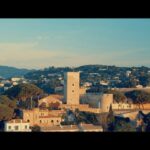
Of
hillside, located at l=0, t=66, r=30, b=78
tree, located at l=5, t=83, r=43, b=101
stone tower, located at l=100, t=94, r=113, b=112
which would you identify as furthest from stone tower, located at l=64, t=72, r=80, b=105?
hillside, located at l=0, t=66, r=30, b=78

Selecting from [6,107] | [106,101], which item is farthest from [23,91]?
[106,101]

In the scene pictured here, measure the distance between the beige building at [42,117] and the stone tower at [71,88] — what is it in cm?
98

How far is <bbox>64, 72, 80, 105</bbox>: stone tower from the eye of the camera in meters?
16.9

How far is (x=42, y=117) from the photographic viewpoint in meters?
14.4

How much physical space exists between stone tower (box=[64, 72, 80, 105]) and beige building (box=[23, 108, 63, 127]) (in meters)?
0.98

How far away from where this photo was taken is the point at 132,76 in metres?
19.9

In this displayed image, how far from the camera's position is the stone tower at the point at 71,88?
55.4ft

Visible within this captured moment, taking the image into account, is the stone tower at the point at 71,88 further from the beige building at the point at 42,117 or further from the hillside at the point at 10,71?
the hillside at the point at 10,71

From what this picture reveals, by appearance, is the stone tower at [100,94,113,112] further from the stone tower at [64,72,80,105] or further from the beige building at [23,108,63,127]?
the beige building at [23,108,63,127]

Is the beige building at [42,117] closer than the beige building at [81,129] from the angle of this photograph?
No

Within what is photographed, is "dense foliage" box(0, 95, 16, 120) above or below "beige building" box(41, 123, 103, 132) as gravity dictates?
below

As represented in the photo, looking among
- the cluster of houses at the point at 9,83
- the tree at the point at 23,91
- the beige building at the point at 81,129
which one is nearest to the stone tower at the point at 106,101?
the tree at the point at 23,91

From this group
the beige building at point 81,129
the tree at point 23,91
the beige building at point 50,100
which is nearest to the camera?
the beige building at point 81,129
